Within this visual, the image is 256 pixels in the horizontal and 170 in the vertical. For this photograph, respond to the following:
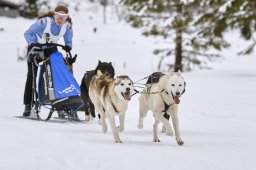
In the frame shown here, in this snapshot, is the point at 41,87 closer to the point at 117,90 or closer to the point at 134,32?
the point at 117,90

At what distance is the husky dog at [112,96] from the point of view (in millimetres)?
5617

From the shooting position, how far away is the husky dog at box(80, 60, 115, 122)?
22.8 feet

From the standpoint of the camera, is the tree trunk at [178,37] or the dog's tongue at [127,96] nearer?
the dog's tongue at [127,96]

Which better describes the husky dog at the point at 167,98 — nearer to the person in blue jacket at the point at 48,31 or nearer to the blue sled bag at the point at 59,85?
the blue sled bag at the point at 59,85

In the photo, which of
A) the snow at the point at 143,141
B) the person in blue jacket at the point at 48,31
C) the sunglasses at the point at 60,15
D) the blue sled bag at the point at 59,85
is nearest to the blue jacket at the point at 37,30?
the person in blue jacket at the point at 48,31

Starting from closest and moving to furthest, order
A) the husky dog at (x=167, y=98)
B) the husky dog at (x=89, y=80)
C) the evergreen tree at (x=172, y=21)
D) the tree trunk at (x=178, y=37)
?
1. the husky dog at (x=167, y=98)
2. the husky dog at (x=89, y=80)
3. the evergreen tree at (x=172, y=21)
4. the tree trunk at (x=178, y=37)

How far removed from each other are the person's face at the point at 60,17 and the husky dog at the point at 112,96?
1.23m

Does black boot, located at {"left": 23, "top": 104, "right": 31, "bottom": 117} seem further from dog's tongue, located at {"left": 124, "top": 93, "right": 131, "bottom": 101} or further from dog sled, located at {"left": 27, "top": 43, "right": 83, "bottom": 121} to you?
dog's tongue, located at {"left": 124, "top": 93, "right": 131, "bottom": 101}

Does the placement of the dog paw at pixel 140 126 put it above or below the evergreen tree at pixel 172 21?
below

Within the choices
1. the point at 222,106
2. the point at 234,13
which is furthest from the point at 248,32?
the point at 222,106

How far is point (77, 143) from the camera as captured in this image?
17.0ft

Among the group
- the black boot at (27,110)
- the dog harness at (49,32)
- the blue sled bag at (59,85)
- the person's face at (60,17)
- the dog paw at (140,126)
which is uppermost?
the person's face at (60,17)

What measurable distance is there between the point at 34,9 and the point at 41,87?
47509mm

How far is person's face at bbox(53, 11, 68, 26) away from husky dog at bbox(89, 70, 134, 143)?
1.23m
